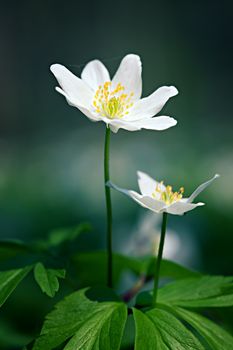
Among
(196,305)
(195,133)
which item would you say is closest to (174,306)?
(196,305)

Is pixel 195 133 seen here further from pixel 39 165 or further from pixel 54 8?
pixel 54 8

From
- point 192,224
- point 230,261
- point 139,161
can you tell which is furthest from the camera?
point 139,161

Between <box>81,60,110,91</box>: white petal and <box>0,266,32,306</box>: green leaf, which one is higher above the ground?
<box>81,60,110,91</box>: white petal

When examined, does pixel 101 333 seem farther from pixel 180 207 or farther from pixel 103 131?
pixel 103 131

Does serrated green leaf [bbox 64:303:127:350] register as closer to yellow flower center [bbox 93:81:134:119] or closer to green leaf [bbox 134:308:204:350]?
green leaf [bbox 134:308:204:350]

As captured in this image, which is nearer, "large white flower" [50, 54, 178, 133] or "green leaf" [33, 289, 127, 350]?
"green leaf" [33, 289, 127, 350]

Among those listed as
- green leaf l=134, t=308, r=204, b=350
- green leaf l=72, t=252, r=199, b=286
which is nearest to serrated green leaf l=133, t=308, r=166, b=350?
green leaf l=134, t=308, r=204, b=350
